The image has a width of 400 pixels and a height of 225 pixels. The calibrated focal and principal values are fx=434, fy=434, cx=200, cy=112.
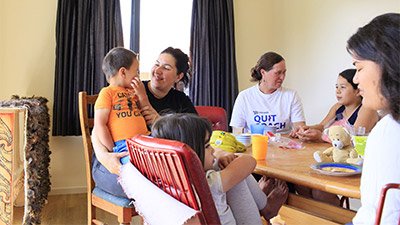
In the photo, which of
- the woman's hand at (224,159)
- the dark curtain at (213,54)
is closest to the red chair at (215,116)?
the woman's hand at (224,159)

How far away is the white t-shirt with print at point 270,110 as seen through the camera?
112 inches

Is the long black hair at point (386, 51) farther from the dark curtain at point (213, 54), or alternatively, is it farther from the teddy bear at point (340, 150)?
the dark curtain at point (213, 54)

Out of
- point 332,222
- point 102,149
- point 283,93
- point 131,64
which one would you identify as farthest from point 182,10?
point 332,222

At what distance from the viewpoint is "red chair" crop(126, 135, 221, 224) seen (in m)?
0.98

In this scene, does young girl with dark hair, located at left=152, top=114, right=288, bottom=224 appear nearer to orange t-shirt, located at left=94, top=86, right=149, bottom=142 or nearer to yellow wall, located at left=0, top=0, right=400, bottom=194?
orange t-shirt, located at left=94, top=86, right=149, bottom=142

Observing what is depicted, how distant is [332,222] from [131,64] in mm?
1295

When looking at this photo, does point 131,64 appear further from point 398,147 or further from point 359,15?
point 359,15

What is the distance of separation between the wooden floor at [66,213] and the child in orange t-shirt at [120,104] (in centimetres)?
112

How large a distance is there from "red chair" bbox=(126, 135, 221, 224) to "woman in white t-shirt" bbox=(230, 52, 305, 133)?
5.96 feet

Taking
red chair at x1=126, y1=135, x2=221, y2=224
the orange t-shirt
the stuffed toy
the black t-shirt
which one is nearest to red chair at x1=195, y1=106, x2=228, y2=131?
the black t-shirt

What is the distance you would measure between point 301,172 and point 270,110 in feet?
4.35

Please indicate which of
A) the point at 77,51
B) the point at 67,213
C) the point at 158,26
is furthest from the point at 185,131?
the point at 158,26

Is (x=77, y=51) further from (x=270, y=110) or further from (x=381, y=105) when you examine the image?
(x=381, y=105)

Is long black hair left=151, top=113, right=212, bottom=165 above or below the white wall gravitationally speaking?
below
